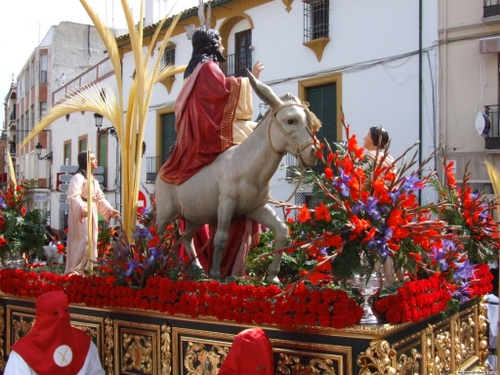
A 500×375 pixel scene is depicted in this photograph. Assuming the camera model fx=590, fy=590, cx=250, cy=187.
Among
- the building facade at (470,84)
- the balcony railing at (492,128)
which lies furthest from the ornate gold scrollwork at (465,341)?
the balcony railing at (492,128)

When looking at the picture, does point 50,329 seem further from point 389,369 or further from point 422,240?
point 422,240

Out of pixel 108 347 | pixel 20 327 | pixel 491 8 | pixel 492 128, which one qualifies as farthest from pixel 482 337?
pixel 491 8

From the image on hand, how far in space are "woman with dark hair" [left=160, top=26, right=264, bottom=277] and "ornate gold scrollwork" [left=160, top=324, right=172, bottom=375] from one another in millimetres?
820

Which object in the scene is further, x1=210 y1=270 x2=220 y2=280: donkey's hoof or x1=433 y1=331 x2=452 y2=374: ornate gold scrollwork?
x1=210 y1=270 x2=220 y2=280: donkey's hoof

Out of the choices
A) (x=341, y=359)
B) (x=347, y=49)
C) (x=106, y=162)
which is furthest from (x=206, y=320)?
(x=106, y=162)

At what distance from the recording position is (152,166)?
1841 centimetres

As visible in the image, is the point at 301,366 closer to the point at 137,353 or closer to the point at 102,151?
the point at 137,353

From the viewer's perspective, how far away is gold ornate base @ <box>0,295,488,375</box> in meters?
3.15

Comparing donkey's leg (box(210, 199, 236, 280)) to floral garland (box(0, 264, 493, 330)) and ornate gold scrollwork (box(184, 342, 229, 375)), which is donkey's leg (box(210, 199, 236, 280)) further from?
ornate gold scrollwork (box(184, 342, 229, 375))

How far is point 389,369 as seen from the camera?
3.04 meters

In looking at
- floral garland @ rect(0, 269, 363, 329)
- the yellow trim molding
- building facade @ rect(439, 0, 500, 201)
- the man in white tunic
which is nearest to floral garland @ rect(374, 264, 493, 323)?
floral garland @ rect(0, 269, 363, 329)

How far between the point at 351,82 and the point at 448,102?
245 centimetres

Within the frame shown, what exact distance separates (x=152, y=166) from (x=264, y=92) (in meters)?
14.7

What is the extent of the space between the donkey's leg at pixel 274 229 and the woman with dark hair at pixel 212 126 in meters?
0.26
